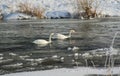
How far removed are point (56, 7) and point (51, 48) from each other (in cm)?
1167

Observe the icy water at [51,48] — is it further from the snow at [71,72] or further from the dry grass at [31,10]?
the dry grass at [31,10]

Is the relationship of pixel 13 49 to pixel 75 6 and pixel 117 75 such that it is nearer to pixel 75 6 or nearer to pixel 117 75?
pixel 117 75

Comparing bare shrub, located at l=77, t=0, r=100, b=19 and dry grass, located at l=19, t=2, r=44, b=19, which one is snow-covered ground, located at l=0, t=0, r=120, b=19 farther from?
bare shrub, located at l=77, t=0, r=100, b=19

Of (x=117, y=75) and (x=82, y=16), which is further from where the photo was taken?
(x=82, y=16)

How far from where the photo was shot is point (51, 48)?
34.4 feet

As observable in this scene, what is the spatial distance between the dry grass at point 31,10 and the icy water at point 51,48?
15.9 ft

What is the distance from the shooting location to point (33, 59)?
343 inches

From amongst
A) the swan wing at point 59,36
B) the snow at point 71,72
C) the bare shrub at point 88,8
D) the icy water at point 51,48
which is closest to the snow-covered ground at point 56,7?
the bare shrub at point 88,8

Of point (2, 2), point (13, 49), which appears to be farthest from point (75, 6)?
point (13, 49)

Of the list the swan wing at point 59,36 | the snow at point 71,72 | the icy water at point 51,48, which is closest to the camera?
the snow at point 71,72

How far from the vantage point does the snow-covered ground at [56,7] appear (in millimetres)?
20639

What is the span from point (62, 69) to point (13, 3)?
15220 millimetres

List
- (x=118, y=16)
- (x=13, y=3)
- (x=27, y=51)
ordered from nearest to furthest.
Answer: (x=27, y=51)
(x=118, y=16)
(x=13, y=3)

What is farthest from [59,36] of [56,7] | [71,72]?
[56,7]
